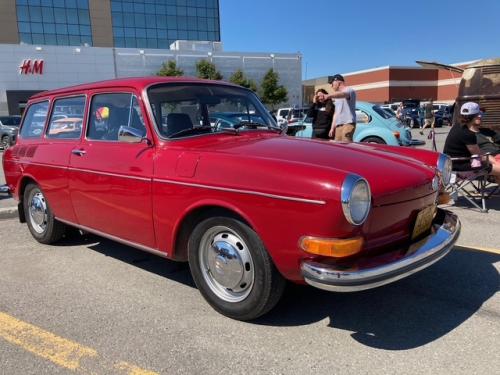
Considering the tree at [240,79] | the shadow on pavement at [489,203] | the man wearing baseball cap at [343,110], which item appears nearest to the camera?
the shadow on pavement at [489,203]

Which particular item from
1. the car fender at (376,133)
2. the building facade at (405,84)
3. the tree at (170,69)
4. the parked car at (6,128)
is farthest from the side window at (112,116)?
the building facade at (405,84)

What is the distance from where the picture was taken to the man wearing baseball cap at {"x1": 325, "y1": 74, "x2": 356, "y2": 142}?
7534 mm

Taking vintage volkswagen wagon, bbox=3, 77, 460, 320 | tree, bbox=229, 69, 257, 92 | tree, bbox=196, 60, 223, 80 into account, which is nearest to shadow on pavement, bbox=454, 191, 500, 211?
vintage volkswagen wagon, bbox=3, 77, 460, 320

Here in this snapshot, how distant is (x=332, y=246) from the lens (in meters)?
2.67

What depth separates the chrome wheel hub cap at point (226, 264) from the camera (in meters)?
Answer: 3.14

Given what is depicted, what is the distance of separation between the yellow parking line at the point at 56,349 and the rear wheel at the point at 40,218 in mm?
1754

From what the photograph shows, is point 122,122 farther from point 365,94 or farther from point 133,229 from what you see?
point 365,94

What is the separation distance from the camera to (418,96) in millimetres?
66188

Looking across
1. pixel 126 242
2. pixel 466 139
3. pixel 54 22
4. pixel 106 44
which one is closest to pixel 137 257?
pixel 126 242

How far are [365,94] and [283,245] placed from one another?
6970 cm

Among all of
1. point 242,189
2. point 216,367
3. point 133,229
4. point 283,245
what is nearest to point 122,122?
point 133,229

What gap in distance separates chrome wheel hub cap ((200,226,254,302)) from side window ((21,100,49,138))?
9.48ft

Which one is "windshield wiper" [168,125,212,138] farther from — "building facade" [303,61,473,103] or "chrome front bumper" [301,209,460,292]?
"building facade" [303,61,473,103]

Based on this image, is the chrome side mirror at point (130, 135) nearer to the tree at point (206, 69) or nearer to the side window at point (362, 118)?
the side window at point (362, 118)
